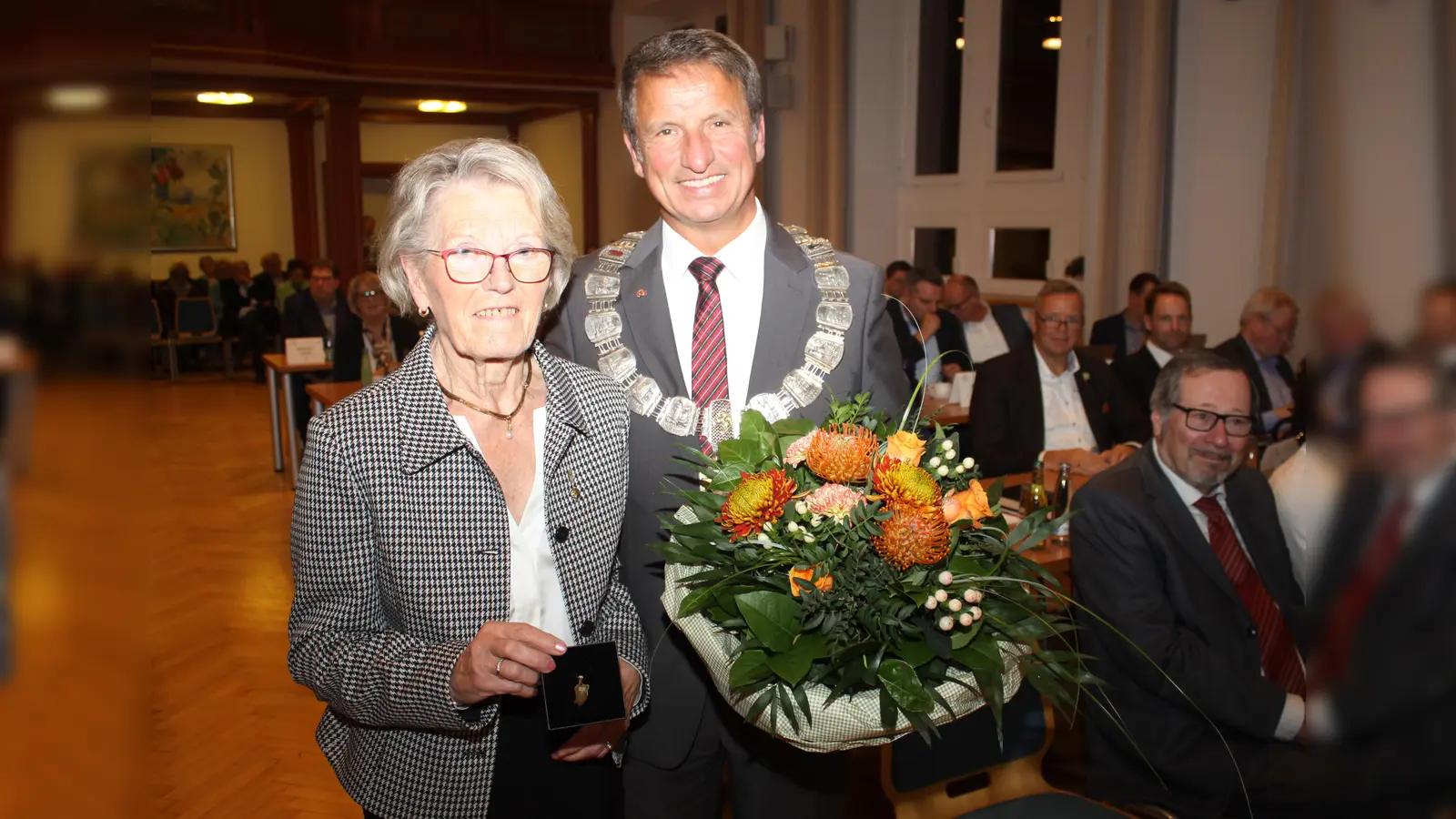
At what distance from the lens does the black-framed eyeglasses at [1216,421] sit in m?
3.02

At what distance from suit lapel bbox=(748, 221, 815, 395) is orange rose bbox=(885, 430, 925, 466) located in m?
0.51

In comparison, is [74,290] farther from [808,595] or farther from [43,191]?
[808,595]

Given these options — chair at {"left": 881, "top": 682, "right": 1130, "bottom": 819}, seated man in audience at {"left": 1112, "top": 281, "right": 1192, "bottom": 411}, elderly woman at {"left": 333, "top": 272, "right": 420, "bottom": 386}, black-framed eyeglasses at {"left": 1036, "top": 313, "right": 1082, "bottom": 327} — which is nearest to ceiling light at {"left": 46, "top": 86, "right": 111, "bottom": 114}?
chair at {"left": 881, "top": 682, "right": 1130, "bottom": 819}

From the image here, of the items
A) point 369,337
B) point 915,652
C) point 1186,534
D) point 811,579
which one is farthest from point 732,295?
point 369,337

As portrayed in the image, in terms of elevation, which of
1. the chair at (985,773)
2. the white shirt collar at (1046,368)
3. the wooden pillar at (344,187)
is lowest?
the chair at (985,773)

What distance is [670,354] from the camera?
6.63 ft

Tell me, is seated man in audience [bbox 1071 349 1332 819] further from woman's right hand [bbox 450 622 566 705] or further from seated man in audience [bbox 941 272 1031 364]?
seated man in audience [bbox 941 272 1031 364]

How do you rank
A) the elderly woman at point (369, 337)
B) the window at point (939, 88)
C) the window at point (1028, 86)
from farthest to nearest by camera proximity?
the window at point (939, 88) → the window at point (1028, 86) → the elderly woman at point (369, 337)

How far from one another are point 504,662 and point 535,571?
8.7 inches

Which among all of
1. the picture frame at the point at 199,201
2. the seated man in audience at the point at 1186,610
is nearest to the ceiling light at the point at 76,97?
the seated man in audience at the point at 1186,610

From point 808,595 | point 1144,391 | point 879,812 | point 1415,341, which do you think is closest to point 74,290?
point 1415,341

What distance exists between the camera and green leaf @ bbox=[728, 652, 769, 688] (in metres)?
1.44

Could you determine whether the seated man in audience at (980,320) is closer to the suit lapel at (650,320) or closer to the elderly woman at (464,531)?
the suit lapel at (650,320)

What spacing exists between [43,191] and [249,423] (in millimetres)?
12588
